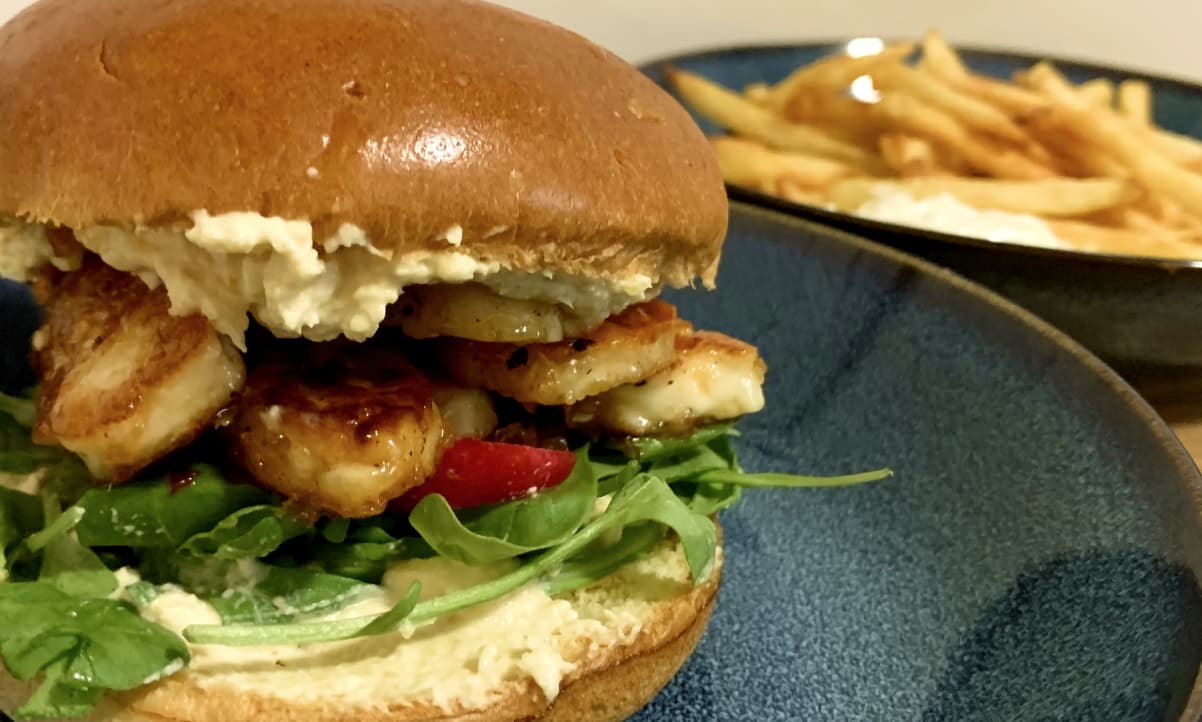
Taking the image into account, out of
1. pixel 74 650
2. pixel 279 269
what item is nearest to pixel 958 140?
pixel 279 269

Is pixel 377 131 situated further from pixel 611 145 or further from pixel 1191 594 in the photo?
pixel 1191 594

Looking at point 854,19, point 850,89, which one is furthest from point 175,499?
point 854,19

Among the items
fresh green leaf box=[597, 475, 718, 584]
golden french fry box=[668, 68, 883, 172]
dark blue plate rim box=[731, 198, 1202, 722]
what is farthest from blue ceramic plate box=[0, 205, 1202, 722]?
golden french fry box=[668, 68, 883, 172]

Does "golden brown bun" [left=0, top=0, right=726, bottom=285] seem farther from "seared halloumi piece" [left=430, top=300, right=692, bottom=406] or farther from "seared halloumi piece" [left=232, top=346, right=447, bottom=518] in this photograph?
"seared halloumi piece" [left=232, top=346, right=447, bottom=518]

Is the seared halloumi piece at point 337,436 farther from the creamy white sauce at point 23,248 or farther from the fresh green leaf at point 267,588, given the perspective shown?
the creamy white sauce at point 23,248

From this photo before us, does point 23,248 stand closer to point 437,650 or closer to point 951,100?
point 437,650

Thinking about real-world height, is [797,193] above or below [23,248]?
below
